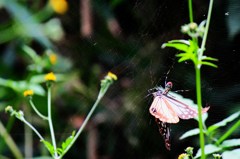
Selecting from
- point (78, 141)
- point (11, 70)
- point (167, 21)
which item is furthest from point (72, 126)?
→ point (167, 21)

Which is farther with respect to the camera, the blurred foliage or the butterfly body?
the blurred foliage

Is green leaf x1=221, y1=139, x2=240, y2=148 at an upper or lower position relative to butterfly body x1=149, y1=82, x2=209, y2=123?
lower

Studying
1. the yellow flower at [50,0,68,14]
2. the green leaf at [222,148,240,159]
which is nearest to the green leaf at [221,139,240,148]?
the green leaf at [222,148,240,159]

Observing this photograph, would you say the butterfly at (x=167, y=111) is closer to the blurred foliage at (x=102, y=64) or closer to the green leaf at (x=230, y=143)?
the green leaf at (x=230, y=143)

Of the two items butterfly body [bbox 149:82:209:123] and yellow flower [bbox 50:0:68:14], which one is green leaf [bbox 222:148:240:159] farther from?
yellow flower [bbox 50:0:68:14]

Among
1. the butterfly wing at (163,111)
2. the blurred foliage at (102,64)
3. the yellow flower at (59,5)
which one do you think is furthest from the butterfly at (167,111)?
the yellow flower at (59,5)

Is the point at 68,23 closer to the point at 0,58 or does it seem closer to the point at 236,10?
the point at 0,58

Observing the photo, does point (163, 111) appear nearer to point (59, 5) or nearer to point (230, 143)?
point (230, 143)

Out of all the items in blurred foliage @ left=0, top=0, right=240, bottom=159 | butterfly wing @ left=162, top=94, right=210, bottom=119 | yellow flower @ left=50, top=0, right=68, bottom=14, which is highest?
yellow flower @ left=50, top=0, right=68, bottom=14
